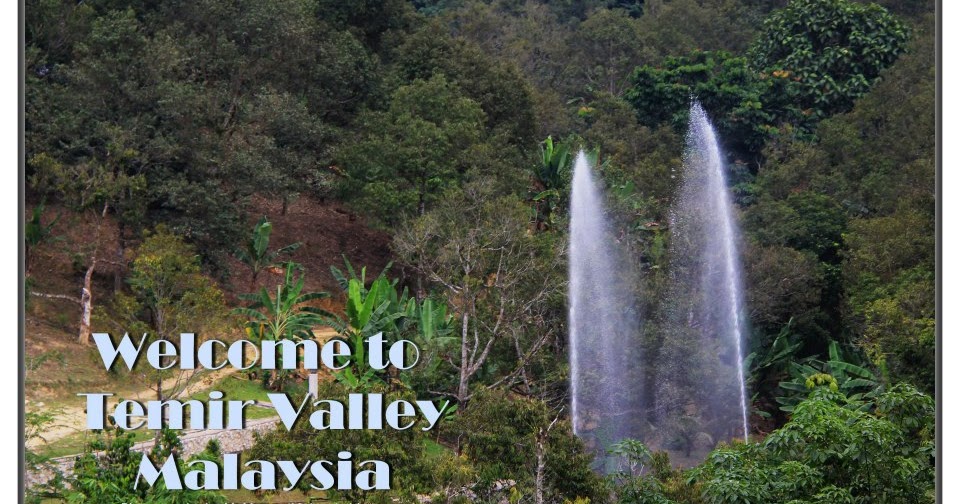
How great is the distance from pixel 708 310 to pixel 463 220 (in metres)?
4.41

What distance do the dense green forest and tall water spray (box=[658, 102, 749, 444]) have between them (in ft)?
1.16

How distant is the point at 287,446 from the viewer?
16812mm

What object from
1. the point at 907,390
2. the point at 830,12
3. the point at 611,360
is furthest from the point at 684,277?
the point at 830,12

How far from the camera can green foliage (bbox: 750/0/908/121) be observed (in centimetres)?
3691

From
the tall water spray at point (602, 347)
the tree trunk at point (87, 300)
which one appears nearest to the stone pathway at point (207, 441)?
the tree trunk at point (87, 300)

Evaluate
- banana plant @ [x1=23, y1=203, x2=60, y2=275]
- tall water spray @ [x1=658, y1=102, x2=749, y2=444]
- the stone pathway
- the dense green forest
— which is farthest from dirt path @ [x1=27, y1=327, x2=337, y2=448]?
tall water spray @ [x1=658, y1=102, x2=749, y2=444]

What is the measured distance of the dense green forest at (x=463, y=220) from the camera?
16.2 m

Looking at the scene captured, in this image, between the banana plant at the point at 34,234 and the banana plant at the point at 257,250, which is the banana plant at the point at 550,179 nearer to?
the banana plant at the point at 257,250

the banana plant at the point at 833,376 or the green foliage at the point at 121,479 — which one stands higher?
the banana plant at the point at 833,376

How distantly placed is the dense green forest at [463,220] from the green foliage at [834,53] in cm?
17

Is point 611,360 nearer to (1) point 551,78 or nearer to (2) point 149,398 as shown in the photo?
(2) point 149,398

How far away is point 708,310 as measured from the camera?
25609mm

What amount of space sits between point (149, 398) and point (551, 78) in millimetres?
22792

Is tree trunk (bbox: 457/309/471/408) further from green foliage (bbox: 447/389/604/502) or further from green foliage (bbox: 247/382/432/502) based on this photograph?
green foliage (bbox: 447/389/604/502)
